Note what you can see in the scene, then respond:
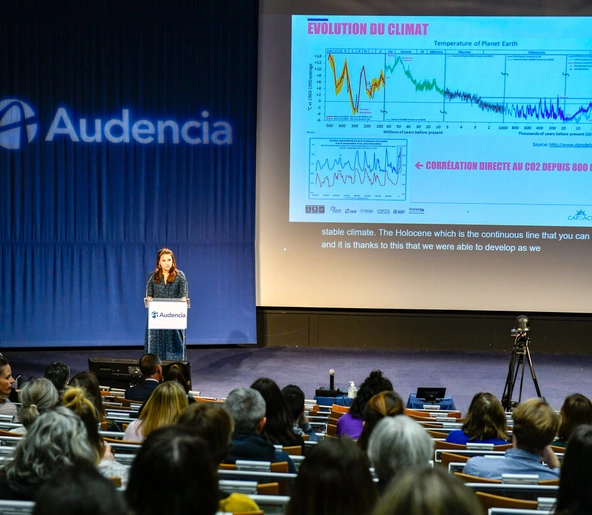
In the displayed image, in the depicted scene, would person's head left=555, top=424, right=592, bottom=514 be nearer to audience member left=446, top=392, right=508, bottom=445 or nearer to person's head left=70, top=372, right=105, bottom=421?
audience member left=446, top=392, right=508, bottom=445

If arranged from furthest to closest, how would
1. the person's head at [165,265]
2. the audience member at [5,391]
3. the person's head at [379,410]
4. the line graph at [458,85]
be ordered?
the line graph at [458,85]
the person's head at [165,265]
the audience member at [5,391]
the person's head at [379,410]

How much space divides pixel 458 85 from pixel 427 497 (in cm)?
877

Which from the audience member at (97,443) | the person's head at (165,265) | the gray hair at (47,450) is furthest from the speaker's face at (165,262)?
the gray hair at (47,450)

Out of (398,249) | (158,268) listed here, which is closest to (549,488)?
(158,268)

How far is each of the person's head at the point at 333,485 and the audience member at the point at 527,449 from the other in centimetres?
144

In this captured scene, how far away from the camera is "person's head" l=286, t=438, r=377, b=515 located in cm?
182

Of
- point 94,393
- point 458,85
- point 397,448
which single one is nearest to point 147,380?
point 94,393

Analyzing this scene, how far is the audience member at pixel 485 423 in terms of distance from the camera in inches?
156

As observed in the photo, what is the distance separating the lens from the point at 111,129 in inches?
385

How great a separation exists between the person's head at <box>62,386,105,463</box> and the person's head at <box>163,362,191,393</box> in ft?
5.90

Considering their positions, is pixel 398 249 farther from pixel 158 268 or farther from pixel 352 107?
pixel 158 268

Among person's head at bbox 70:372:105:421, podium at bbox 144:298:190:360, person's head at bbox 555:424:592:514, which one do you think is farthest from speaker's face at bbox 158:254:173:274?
person's head at bbox 555:424:592:514

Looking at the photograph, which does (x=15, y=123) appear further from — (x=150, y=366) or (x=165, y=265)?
(x=150, y=366)

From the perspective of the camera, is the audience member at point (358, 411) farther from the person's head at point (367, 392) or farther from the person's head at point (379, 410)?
the person's head at point (379, 410)
